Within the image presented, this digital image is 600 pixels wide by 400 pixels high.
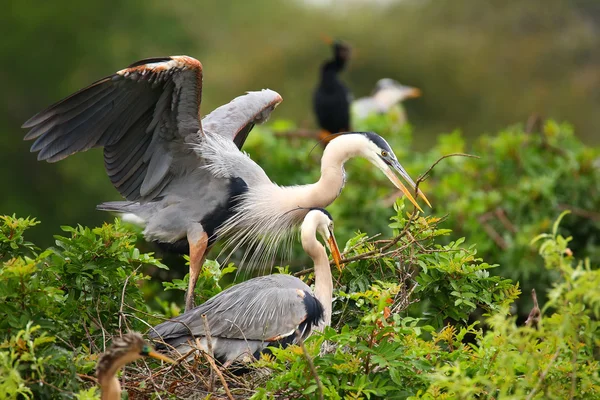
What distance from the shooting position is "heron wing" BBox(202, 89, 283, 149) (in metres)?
6.50

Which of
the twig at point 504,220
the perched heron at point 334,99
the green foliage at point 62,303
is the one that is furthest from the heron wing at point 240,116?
the perched heron at point 334,99

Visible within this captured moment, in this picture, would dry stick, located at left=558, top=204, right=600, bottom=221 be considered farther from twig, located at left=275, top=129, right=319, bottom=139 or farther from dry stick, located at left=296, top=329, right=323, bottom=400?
dry stick, located at left=296, top=329, right=323, bottom=400

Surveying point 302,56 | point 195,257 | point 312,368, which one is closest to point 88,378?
point 312,368

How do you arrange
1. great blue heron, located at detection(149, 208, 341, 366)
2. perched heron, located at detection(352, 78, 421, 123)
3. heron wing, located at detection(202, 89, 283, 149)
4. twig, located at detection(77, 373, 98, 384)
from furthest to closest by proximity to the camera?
perched heron, located at detection(352, 78, 421, 123)
heron wing, located at detection(202, 89, 283, 149)
great blue heron, located at detection(149, 208, 341, 366)
twig, located at detection(77, 373, 98, 384)

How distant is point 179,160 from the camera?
19.6ft

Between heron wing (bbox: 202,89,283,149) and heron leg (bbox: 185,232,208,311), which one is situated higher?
heron wing (bbox: 202,89,283,149)

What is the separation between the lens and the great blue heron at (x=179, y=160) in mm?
5527

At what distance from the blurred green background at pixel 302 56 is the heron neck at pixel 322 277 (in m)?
16.3

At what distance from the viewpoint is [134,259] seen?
4.68m

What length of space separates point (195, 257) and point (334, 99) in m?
7.63

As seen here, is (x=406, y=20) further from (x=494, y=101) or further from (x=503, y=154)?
(x=503, y=154)

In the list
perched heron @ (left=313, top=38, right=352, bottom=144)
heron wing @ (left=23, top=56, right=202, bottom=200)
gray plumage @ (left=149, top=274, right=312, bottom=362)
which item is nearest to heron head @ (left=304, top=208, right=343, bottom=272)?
gray plumage @ (left=149, top=274, right=312, bottom=362)

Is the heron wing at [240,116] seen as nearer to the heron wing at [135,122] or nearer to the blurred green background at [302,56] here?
the heron wing at [135,122]

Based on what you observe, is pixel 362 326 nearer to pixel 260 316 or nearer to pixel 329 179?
pixel 260 316
